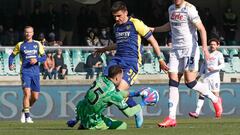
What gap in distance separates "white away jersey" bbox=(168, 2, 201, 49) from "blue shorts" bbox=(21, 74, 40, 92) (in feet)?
18.3

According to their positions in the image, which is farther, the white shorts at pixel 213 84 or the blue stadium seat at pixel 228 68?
the blue stadium seat at pixel 228 68

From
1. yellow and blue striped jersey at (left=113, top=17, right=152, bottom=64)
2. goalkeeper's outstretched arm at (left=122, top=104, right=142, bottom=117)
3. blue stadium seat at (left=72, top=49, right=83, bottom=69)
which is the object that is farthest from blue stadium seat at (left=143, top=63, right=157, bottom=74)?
goalkeeper's outstretched arm at (left=122, top=104, right=142, bottom=117)

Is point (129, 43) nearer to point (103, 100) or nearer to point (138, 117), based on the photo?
point (138, 117)

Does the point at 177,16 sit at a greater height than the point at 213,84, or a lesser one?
greater

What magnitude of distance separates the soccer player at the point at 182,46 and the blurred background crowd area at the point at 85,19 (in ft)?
43.2

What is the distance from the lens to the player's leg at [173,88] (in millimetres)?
15133

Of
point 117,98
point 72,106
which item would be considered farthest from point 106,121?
point 72,106

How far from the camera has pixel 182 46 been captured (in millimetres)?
15547

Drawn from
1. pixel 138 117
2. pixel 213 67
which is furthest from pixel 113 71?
pixel 213 67

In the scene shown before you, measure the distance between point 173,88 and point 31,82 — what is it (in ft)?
19.7

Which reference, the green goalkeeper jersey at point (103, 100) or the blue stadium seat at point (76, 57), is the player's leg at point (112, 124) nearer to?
the green goalkeeper jersey at point (103, 100)

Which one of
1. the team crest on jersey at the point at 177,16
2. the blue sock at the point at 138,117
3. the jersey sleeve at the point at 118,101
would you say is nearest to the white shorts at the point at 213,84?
the team crest on jersey at the point at 177,16

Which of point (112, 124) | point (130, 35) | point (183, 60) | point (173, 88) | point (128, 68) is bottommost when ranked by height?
point (112, 124)

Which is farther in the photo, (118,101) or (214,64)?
(214,64)
